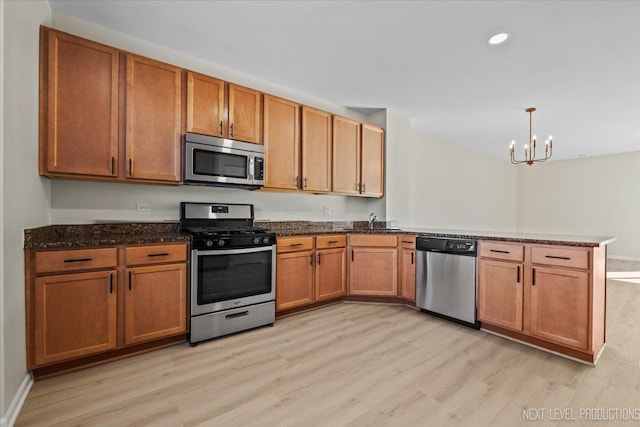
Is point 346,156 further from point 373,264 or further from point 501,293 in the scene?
point 501,293

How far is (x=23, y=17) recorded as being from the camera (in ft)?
5.93

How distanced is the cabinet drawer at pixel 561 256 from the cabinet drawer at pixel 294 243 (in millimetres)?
2069

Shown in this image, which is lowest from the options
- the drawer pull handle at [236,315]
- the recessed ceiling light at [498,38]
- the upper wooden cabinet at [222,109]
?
the drawer pull handle at [236,315]

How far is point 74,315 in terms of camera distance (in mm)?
2021

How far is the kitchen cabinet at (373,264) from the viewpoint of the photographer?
3619mm

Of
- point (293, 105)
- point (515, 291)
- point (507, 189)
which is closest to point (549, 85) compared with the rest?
point (515, 291)

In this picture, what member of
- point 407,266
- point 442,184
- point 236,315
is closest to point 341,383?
point 236,315

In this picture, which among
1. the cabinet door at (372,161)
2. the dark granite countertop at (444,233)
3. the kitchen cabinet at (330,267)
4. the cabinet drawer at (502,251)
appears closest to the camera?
the dark granite countertop at (444,233)

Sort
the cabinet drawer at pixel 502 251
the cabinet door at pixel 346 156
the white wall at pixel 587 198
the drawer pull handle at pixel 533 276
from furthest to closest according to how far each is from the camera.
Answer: the white wall at pixel 587 198 < the cabinet door at pixel 346 156 < the cabinet drawer at pixel 502 251 < the drawer pull handle at pixel 533 276

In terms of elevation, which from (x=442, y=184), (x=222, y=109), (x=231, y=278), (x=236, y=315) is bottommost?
(x=236, y=315)

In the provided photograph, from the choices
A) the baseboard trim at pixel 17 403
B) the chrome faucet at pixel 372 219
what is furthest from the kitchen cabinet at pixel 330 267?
the baseboard trim at pixel 17 403

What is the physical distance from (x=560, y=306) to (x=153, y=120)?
11.9 feet

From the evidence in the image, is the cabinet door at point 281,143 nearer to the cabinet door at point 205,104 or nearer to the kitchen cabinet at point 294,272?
the cabinet door at point 205,104

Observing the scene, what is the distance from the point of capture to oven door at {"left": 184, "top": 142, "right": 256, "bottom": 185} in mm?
2670
